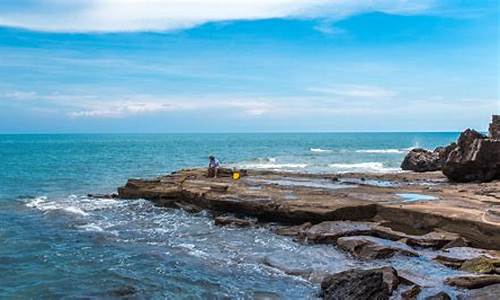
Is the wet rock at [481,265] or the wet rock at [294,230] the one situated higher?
the wet rock at [481,265]

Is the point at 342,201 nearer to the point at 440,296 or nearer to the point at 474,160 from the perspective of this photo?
the point at 440,296

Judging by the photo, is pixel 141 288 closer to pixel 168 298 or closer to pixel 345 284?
pixel 168 298

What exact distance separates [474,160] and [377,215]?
12.3 meters

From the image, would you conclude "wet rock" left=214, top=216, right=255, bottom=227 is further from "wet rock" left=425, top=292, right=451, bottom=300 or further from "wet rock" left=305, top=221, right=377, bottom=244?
"wet rock" left=425, top=292, right=451, bottom=300

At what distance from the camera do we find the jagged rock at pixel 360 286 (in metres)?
12.6

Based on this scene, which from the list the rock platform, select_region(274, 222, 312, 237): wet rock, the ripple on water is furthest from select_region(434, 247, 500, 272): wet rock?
select_region(274, 222, 312, 237): wet rock

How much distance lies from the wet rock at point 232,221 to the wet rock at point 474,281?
11.1m

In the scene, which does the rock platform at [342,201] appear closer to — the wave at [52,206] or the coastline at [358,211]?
the coastline at [358,211]

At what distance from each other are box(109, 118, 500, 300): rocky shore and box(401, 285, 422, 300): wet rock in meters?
0.03

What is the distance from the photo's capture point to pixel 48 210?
97.6 feet

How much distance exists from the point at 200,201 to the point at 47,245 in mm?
9167

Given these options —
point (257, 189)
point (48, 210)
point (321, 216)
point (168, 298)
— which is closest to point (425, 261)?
point (321, 216)

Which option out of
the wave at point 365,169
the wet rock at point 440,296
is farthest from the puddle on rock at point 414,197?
the wave at point 365,169

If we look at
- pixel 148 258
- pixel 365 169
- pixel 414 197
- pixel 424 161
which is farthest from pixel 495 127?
pixel 148 258
